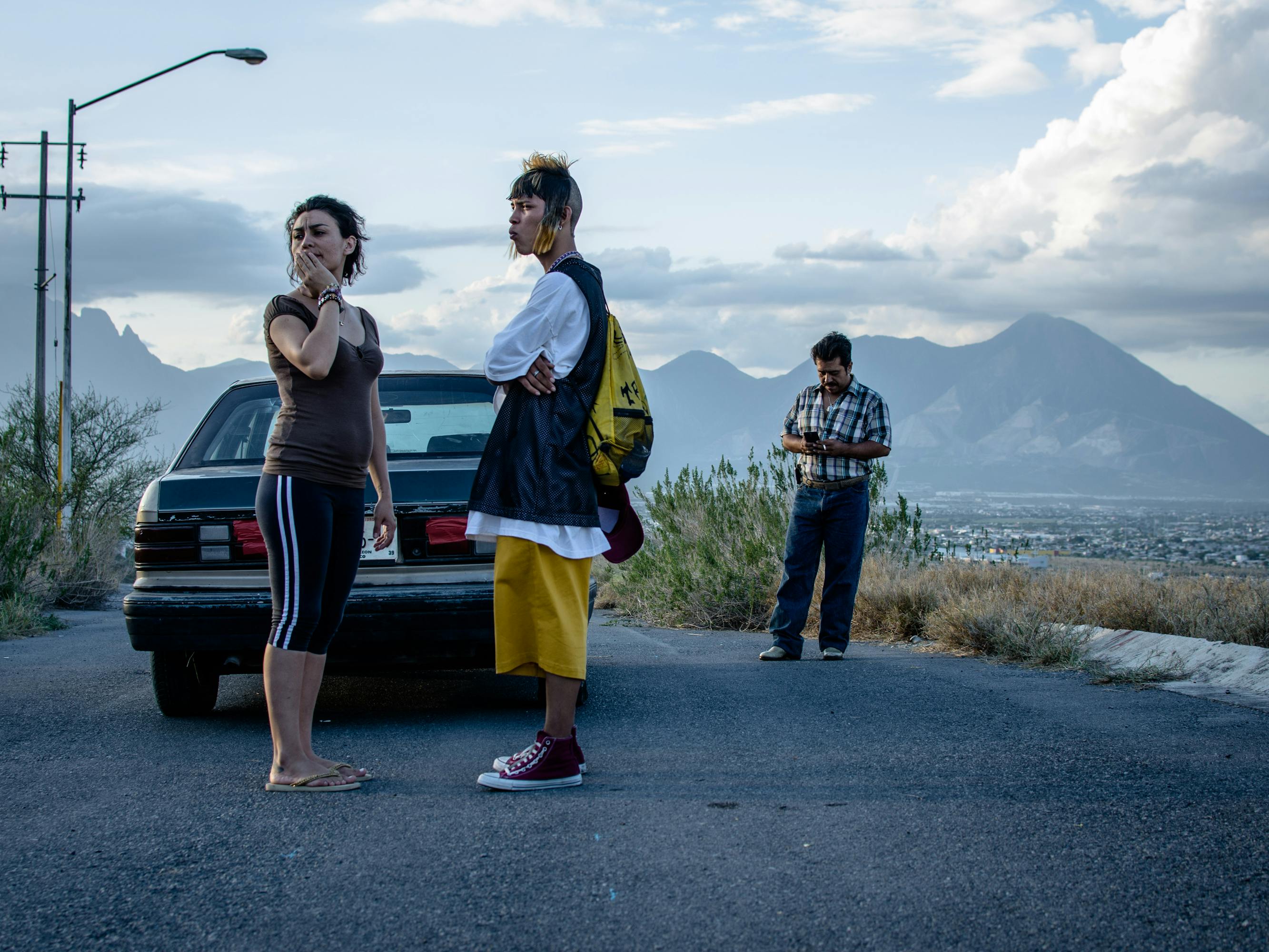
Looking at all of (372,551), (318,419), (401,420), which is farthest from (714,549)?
(318,419)

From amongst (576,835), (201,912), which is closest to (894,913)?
(576,835)

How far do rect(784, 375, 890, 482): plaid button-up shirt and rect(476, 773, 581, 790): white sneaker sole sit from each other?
4055 mm

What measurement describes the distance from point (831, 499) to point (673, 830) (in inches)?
173

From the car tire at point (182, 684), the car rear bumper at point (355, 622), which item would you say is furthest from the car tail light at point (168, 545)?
the car tire at point (182, 684)

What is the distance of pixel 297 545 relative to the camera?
390 centimetres

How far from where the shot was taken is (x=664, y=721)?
5.14 metres

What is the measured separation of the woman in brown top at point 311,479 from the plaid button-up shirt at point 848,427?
4.01m

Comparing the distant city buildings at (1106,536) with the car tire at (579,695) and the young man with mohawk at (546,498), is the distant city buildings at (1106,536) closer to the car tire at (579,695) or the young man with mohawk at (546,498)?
the car tire at (579,695)

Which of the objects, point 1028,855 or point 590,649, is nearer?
point 1028,855

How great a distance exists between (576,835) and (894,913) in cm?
100

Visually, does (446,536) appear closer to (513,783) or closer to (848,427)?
(513,783)

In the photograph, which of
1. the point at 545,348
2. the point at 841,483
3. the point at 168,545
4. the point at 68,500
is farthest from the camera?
the point at 68,500

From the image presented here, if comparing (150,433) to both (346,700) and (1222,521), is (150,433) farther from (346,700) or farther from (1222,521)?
(1222,521)

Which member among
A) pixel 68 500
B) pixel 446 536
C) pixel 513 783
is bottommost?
pixel 68 500
